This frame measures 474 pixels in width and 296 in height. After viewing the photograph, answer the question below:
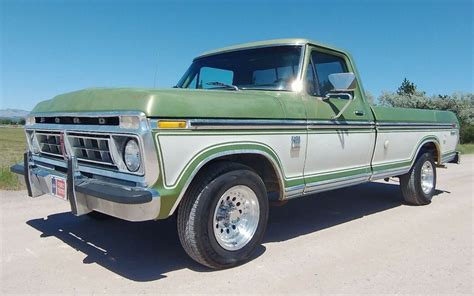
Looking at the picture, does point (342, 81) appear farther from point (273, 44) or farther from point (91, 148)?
point (91, 148)

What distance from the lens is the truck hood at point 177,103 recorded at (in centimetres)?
321

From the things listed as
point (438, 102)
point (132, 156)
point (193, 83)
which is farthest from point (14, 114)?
point (132, 156)

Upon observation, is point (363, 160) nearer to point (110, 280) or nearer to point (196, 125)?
point (196, 125)

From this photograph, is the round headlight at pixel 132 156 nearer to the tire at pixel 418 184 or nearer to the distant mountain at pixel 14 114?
the distant mountain at pixel 14 114

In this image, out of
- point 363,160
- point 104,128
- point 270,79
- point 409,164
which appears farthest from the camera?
point 409,164

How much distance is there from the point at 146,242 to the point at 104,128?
1548 millimetres

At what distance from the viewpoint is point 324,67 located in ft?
16.7

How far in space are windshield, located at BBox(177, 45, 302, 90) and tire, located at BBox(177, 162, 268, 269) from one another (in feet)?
3.98

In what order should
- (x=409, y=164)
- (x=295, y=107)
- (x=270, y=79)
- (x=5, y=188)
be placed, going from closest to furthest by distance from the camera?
(x=295, y=107) → (x=270, y=79) → (x=409, y=164) → (x=5, y=188)

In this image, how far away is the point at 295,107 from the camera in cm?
434

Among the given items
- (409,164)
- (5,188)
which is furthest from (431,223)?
(5,188)

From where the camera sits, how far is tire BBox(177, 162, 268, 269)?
3.49m

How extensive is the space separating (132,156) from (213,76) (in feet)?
7.12

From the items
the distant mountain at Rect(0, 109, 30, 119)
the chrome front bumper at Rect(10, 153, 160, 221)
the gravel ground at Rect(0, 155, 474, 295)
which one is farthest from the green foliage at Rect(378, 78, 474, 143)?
the chrome front bumper at Rect(10, 153, 160, 221)
